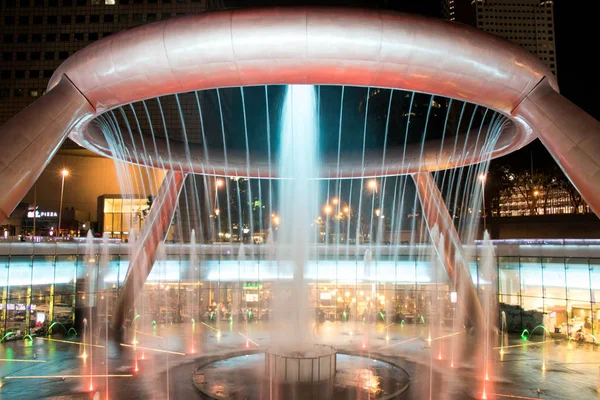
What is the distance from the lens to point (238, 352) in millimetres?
22047

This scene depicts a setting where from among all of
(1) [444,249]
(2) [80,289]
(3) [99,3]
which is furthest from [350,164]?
(3) [99,3]

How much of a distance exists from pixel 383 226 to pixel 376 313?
47660 mm

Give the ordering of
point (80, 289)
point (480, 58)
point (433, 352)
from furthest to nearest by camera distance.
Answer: point (80, 289)
point (433, 352)
point (480, 58)

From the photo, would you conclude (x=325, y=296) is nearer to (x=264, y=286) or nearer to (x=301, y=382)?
(x=264, y=286)

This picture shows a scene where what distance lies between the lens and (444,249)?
28969 millimetres

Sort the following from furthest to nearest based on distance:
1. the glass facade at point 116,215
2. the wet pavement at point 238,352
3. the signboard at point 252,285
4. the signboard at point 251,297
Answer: the glass facade at point 116,215, the signboard at point 251,297, the signboard at point 252,285, the wet pavement at point 238,352

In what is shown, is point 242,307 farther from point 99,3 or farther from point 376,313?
point 99,3

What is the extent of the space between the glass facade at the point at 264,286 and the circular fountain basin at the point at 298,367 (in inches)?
772

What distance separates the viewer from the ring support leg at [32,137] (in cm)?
1078

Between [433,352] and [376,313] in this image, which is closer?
[433,352]

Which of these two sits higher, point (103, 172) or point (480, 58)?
point (103, 172)

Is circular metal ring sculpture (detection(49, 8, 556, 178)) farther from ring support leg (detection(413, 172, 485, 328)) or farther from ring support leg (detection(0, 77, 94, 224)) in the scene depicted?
ring support leg (detection(413, 172, 485, 328))

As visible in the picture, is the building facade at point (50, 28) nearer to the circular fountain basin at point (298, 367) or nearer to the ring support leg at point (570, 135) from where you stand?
the circular fountain basin at point (298, 367)

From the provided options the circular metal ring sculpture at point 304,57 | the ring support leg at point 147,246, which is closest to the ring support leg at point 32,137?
the circular metal ring sculpture at point 304,57
